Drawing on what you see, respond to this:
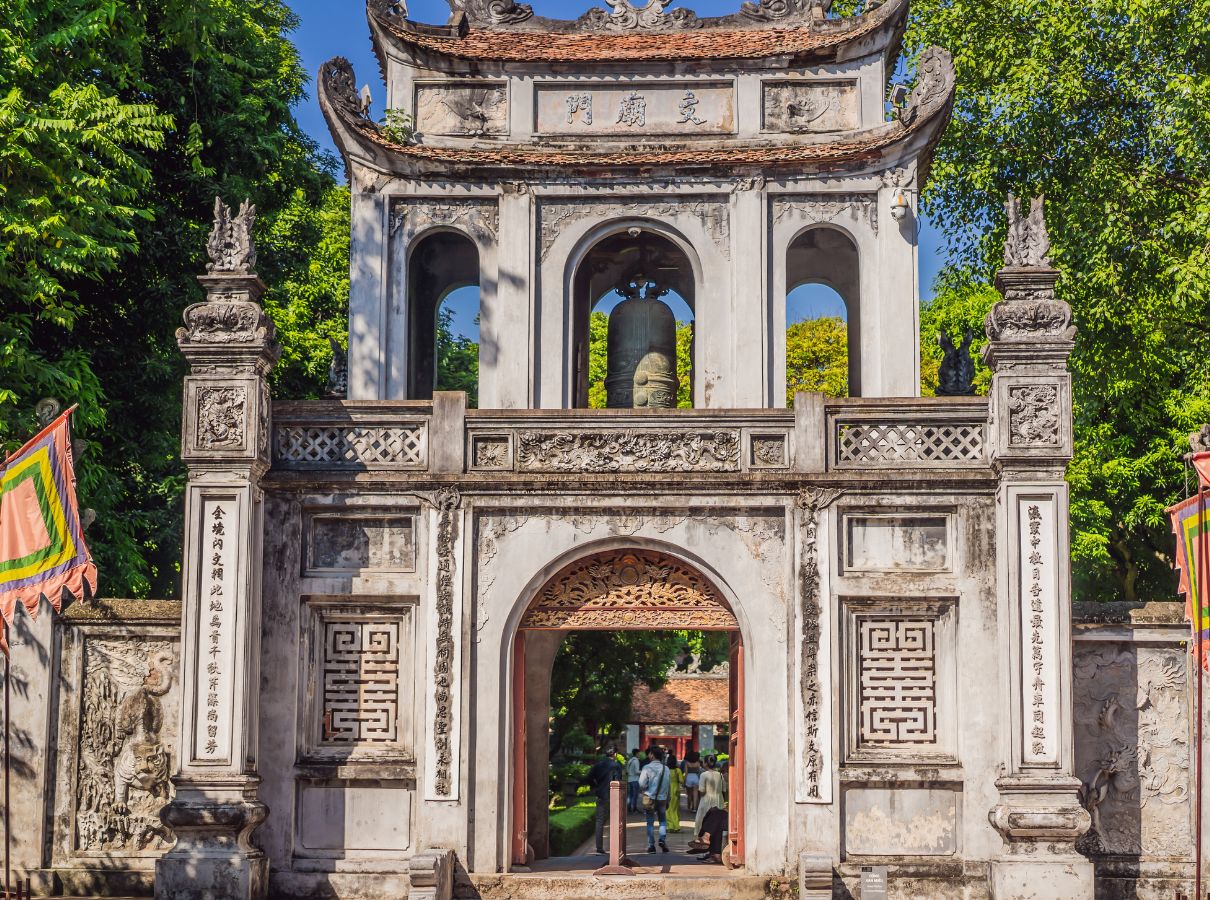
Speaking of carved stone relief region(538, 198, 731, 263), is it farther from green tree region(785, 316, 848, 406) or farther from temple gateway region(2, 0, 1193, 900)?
green tree region(785, 316, 848, 406)

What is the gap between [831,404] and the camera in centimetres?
1573

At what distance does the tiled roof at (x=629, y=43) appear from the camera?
18844mm

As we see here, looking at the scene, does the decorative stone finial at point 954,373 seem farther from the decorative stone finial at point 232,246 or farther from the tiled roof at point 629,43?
the decorative stone finial at point 232,246

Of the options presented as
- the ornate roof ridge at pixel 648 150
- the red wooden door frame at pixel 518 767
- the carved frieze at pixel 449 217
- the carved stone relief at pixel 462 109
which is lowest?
the red wooden door frame at pixel 518 767

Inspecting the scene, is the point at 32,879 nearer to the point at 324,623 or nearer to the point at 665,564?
the point at 324,623

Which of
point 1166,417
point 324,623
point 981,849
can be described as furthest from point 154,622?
point 1166,417

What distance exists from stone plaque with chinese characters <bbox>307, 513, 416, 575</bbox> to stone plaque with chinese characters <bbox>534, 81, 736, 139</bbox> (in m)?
5.76

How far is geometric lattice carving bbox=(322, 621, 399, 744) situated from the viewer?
1573 cm

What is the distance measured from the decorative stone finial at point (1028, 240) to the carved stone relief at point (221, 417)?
25.9 ft

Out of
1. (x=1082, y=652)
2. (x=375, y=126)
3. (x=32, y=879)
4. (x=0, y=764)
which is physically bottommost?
(x=32, y=879)

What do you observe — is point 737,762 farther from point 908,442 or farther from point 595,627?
point 908,442

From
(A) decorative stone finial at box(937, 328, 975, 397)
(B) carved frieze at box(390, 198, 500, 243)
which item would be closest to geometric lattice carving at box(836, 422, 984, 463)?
(A) decorative stone finial at box(937, 328, 975, 397)

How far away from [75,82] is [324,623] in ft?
29.3

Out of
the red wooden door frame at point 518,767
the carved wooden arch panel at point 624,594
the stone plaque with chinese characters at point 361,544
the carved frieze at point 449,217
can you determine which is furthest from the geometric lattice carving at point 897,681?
the carved frieze at point 449,217
